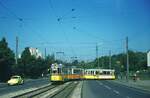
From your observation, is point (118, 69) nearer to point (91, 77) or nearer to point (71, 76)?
point (91, 77)

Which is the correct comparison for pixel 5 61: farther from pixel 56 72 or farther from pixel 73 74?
pixel 56 72

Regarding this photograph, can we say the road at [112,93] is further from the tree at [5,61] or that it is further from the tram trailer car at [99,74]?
the tram trailer car at [99,74]

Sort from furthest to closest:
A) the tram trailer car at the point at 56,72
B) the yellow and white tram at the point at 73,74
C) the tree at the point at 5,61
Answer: the tree at the point at 5,61, the yellow and white tram at the point at 73,74, the tram trailer car at the point at 56,72

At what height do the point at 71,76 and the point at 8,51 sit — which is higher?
the point at 8,51

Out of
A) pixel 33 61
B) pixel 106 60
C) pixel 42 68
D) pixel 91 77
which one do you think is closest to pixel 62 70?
pixel 91 77

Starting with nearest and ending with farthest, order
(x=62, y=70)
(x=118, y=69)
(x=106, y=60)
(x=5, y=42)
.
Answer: (x=62, y=70) < (x=5, y=42) < (x=118, y=69) < (x=106, y=60)

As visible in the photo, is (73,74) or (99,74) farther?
(99,74)

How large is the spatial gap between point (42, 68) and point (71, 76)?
127ft

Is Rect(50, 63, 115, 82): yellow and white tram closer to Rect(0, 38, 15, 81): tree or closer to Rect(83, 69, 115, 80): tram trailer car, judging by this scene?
Rect(83, 69, 115, 80): tram trailer car

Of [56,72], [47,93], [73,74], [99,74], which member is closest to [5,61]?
[73,74]

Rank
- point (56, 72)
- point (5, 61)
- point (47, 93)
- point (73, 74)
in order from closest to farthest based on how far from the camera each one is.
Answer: point (47, 93), point (56, 72), point (5, 61), point (73, 74)

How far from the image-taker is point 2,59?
7031 centimetres

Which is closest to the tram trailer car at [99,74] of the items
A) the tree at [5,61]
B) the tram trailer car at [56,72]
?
the tree at [5,61]

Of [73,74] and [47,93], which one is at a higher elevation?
[73,74]
